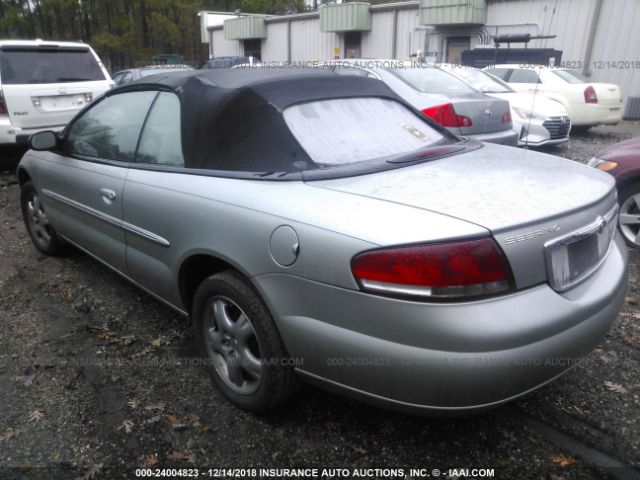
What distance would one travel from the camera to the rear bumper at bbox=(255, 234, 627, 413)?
5.97 feet

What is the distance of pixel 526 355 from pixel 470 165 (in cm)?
105

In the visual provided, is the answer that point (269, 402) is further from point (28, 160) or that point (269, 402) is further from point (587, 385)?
point (28, 160)

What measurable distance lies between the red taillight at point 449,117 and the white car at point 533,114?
3099 millimetres

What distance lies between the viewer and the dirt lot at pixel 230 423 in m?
2.29

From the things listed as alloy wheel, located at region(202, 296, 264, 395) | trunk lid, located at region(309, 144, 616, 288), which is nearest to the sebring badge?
trunk lid, located at region(309, 144, 616, 288)

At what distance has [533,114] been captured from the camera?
9.27 m

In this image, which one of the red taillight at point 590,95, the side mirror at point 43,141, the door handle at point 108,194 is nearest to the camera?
the door handle at point 108,194

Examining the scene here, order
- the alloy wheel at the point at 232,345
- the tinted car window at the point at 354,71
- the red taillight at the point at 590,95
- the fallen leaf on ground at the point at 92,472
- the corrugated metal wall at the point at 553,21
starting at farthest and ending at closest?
the corrugated metal wall at the point at 553,21, the red taillight at the point at 590,95, the tinted car window at the point at 354,71, the alloy wheel at the point at 232,345, the fallen leaf on ground at the point at 92,472

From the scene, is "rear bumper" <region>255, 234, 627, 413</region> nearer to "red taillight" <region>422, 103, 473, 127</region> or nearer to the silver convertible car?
the silver convertible car

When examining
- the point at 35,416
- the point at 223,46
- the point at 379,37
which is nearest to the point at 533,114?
the point at 35,416

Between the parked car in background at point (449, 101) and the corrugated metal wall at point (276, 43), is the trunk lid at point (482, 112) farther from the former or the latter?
the corrugated metal wall at point (276, 43)

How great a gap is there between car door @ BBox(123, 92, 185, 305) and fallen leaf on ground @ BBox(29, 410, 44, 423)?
0.83 meters

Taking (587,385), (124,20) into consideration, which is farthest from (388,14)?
(587,385)

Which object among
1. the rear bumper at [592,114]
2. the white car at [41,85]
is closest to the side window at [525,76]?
the rear bumper at [592,114]
